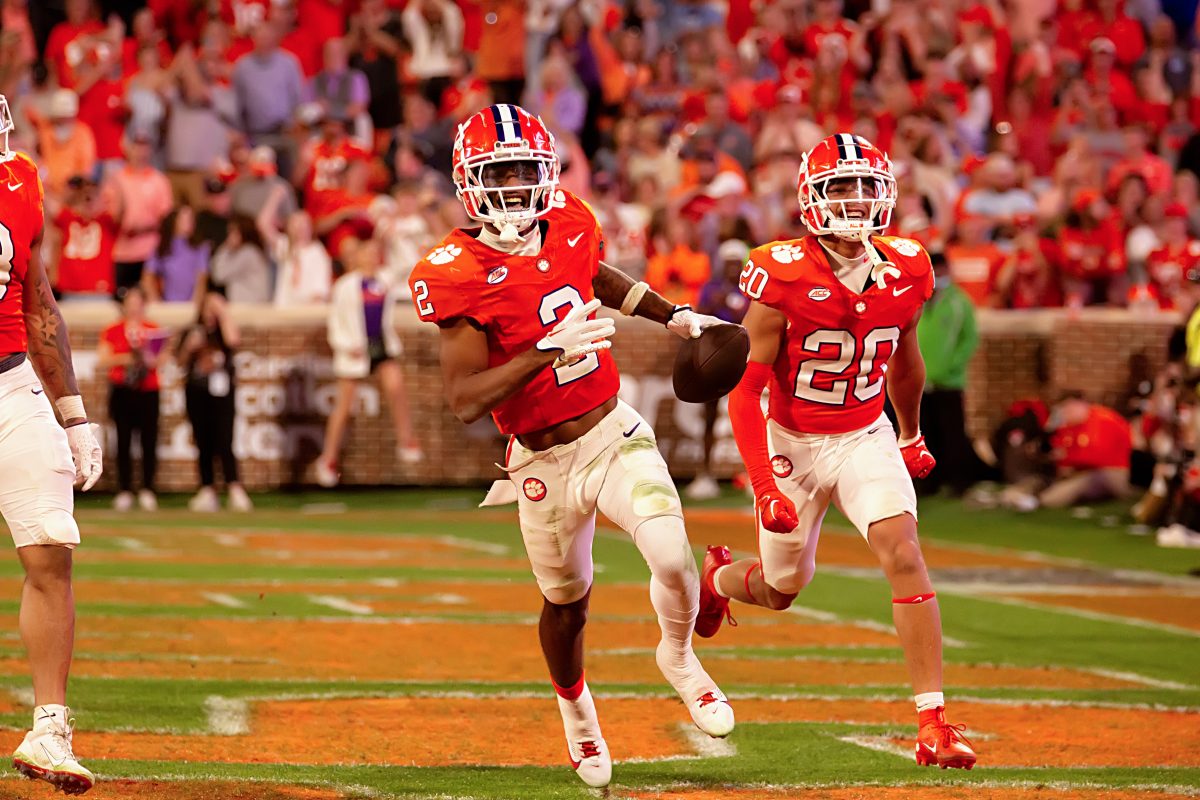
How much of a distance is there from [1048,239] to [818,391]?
9.82 m

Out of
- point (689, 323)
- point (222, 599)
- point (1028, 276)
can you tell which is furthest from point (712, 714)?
point (1028, 276)

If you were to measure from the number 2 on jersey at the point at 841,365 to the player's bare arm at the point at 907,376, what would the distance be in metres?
0.07

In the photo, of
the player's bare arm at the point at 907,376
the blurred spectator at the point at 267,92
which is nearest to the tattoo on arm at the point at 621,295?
the player's bare arm at the point at 907,376

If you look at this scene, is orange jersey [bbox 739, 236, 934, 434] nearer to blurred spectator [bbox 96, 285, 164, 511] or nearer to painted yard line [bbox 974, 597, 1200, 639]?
painted yard line [bbox 974, 597, 1200, 639]

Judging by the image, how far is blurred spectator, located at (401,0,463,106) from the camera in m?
17.9

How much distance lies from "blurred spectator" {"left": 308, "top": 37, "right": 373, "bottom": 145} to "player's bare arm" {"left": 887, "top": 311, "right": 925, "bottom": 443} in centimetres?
1097

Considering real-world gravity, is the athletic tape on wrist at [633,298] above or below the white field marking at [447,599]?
above

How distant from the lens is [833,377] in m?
6.69

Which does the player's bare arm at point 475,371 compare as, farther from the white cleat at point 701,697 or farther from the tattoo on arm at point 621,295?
the white cleat at point 701,697

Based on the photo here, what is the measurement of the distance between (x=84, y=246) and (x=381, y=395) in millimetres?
2604

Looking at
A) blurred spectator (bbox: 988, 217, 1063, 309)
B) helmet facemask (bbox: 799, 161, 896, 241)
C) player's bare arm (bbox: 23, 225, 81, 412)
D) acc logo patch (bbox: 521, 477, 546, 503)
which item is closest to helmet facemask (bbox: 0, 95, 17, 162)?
player's bare arm (bbox: 23, 225, 81, 412)

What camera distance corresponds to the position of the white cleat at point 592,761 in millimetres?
6109

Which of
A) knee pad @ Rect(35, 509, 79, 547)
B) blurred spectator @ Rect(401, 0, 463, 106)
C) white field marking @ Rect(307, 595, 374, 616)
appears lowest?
white field marking @ Rect(307, 595, 374, 616)

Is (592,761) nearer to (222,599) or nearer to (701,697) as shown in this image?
(701,697)
